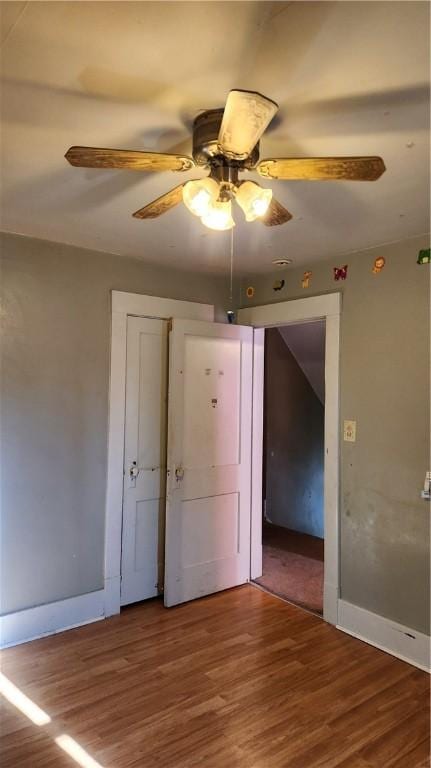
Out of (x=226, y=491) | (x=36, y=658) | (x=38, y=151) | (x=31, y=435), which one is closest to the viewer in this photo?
(x=38, y=151)

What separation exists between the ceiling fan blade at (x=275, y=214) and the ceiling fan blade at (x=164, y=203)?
31 centimetres

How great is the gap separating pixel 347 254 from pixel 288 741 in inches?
101

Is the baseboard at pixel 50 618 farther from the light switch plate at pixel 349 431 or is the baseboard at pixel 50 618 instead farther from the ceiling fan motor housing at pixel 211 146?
the ceiling fan motor housing at pixel 211 146

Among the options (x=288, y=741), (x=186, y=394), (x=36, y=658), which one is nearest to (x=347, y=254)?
(x=186, y=394)

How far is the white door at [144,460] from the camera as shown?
3158mm

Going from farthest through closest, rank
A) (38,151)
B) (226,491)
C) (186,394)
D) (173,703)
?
(226,491) < (186,394) < (173,703) < (38,151)

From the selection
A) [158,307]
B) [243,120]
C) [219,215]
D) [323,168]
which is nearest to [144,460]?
[158,307]

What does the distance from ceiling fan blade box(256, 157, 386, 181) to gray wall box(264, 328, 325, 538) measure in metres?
3.76

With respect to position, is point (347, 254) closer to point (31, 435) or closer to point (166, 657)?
point (31, 435)

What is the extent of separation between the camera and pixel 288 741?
1.96 meters

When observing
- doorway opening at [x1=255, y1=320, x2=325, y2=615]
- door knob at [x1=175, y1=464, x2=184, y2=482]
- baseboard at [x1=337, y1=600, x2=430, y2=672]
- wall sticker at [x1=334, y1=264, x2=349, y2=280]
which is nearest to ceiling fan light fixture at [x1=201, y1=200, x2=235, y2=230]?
wall sticker at [x1=334, y1=264, x2=349, y2=280]

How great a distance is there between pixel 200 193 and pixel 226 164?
0.43ft

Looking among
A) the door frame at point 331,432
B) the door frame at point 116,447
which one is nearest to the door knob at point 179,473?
the door frame at point 116,447

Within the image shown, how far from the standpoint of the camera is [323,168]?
1339 mm
